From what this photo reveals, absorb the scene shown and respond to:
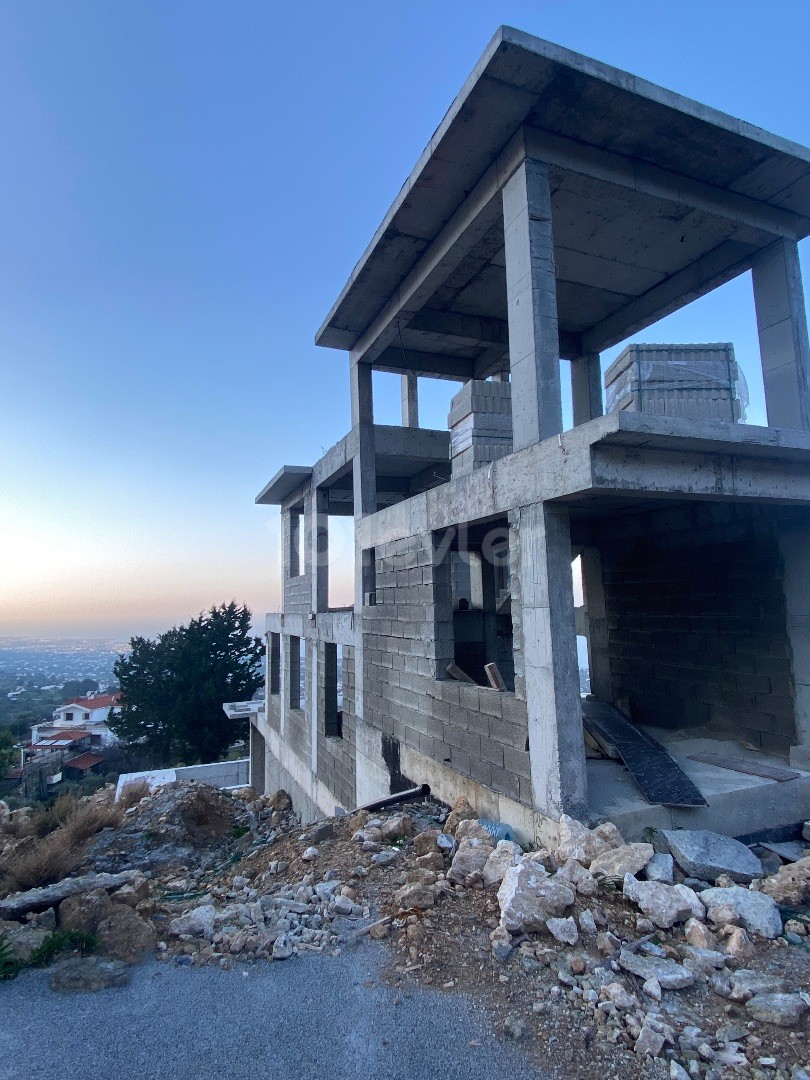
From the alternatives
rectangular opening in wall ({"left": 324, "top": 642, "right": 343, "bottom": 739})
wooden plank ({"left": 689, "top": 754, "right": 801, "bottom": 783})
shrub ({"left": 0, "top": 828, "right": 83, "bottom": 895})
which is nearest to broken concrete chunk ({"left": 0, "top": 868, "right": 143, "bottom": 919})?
shrub ({"left": 0, "top": 828, "right": 83, "bottom": 895})

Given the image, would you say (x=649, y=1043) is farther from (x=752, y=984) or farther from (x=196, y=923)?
(x=196, y=923)

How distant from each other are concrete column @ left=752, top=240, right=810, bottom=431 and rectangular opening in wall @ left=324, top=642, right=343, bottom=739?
7690 millimetres

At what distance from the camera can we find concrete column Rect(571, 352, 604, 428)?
368 inches

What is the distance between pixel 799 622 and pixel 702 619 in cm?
126

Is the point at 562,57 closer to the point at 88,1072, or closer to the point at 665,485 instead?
the point at 665,485

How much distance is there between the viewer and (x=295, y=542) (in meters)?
15.2

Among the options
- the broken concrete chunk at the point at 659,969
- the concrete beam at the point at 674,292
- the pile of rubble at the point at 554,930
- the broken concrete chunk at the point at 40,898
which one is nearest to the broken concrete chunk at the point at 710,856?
the pile of rubble at the point at 554,930

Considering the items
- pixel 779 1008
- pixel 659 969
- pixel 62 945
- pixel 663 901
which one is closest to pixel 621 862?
pixel 663 901

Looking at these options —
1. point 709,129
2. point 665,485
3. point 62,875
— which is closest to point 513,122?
point 709,129

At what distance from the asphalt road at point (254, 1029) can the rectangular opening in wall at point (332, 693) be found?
24.3 ft

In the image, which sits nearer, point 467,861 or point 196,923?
point 196,923

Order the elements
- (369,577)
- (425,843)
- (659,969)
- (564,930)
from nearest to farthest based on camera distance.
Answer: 1. (659,969)
2. (564,930)
3. (425,843)
4. (369,577)

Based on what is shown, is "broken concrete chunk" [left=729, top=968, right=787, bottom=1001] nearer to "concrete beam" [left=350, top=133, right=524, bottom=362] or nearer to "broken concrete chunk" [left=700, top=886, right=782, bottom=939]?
"broken concrete chunk" [left=700, top=886, right=782, bottom=939]

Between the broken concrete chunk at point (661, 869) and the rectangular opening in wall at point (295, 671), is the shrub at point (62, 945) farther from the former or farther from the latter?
the rectangular opening in wall at point (295, 671)
